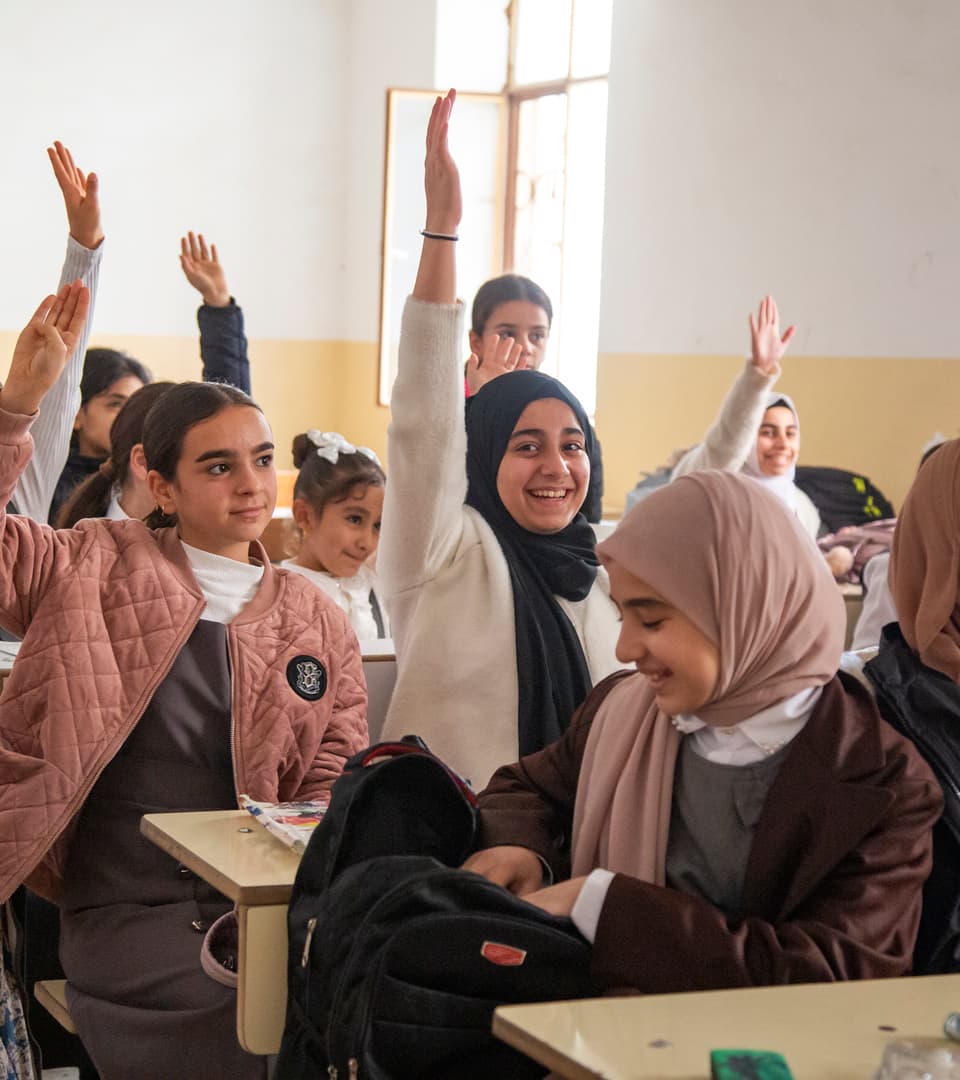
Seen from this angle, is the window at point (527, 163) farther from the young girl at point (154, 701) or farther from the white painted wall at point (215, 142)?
the young girl at point (154, 701)

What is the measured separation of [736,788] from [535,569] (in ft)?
3.02

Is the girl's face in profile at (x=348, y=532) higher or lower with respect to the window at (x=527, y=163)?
lower

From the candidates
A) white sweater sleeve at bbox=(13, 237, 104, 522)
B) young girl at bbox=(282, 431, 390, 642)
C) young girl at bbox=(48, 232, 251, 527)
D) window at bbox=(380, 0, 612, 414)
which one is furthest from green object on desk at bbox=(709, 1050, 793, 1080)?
window at bbox=(380, 0, 612, 414)

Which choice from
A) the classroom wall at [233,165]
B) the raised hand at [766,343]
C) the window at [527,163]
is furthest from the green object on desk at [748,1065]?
the classroom wall at [233,165]

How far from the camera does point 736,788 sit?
1641 millimetres

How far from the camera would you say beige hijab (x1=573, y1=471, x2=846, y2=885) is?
5.22 feet

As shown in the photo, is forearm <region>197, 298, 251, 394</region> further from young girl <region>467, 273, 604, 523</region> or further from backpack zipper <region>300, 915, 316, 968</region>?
backpack zipper <region>300, 915, 316, 968</region>

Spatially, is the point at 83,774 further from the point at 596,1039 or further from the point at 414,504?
the point at 596,1039

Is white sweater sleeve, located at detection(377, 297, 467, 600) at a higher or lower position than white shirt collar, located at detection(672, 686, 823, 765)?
higher

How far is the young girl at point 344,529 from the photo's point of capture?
371cm

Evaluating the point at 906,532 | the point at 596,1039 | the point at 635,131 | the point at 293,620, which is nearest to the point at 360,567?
the point at 293,620

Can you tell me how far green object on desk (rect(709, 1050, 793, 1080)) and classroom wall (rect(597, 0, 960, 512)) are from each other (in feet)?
15.6

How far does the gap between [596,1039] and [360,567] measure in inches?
101

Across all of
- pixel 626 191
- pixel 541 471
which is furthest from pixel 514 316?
pixel 626 191
